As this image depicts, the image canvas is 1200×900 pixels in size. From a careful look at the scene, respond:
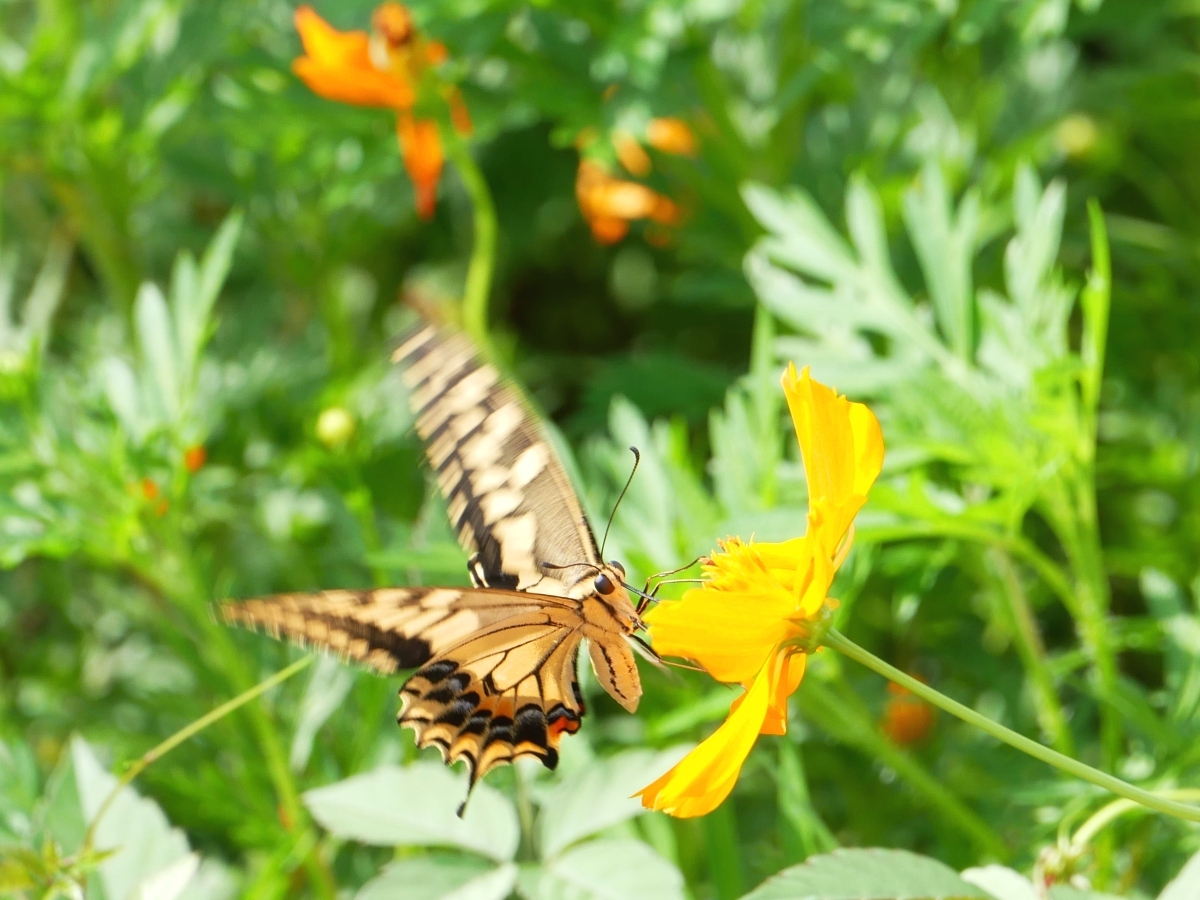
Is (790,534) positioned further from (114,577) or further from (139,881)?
(114,577)

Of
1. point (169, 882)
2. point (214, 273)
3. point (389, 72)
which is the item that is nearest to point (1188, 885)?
point (169, 882)

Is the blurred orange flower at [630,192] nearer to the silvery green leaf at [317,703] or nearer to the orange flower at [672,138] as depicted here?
the orange flower at [672,138]

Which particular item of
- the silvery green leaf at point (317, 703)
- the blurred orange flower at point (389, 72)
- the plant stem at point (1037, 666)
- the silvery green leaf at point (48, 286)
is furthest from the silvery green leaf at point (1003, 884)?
the silvery green leaf at point (48, 286)

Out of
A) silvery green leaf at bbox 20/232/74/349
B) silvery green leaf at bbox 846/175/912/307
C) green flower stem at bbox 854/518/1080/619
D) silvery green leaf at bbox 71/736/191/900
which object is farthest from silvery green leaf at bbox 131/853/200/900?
silvery green leaf at bbox 20/232/74/349

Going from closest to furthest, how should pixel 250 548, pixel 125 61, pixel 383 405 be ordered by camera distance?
1. pixel 125 61
2. pixel 383 405
3. pixel 250 548

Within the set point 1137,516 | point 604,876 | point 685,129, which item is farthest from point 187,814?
point 1137,516

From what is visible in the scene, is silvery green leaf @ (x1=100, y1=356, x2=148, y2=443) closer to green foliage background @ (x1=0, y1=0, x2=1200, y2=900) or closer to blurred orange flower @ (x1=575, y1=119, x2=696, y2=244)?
green foliage background @ (x1=0, y1=0, x2=1200, y2=900)
